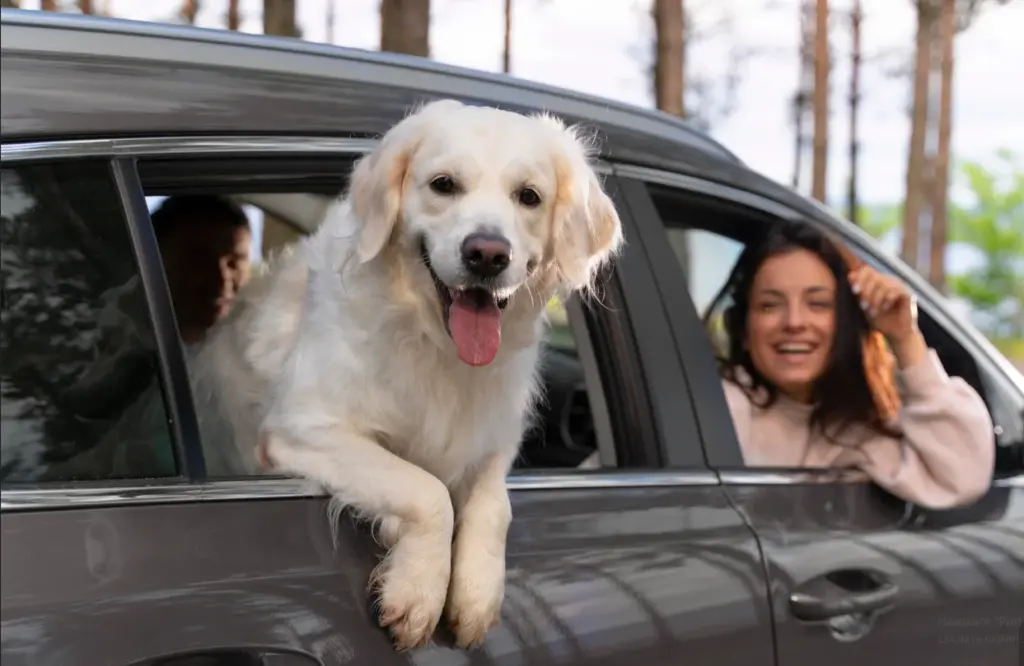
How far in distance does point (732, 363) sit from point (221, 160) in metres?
1.68

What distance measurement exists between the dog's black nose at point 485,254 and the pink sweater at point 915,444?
0.92 meters

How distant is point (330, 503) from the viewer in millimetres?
1863

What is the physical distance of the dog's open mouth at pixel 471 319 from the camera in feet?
7.18

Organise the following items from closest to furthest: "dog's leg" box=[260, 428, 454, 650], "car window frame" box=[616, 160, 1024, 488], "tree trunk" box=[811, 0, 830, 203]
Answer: "dog's leg" box=[260, 428, 454, 650] → "car window frame" box=[616, 160, 1024, 488] → "tree trunk" box=[811, 0, 830, 203]

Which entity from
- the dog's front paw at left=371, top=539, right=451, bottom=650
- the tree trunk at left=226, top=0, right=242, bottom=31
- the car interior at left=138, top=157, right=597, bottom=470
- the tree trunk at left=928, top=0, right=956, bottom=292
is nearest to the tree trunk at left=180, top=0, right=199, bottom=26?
the tree trunk at left=226, top=0, right=242, bottom=31

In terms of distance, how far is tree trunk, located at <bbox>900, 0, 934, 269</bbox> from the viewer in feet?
65.5

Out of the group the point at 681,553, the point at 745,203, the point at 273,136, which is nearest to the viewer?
the point at 273,136

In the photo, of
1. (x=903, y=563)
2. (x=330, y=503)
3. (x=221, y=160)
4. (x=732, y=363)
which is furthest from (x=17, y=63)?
(x=903, y=563)

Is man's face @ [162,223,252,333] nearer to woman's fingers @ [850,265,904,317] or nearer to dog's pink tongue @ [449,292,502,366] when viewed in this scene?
dog's pink tongue @ [449,292,502,366]

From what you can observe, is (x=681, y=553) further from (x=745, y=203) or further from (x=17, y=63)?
(x=17, y=63)

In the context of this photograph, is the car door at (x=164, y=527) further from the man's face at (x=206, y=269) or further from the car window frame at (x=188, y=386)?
the man's face at (x=206, y=269)

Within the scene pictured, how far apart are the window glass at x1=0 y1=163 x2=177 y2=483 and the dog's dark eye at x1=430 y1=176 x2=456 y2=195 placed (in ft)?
2.28

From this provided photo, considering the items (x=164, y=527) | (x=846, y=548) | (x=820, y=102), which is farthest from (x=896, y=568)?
(x=820, y=102)

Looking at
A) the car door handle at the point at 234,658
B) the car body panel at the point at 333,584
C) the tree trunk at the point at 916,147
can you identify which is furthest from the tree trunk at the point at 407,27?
the tree trunk at the point at 916,147
